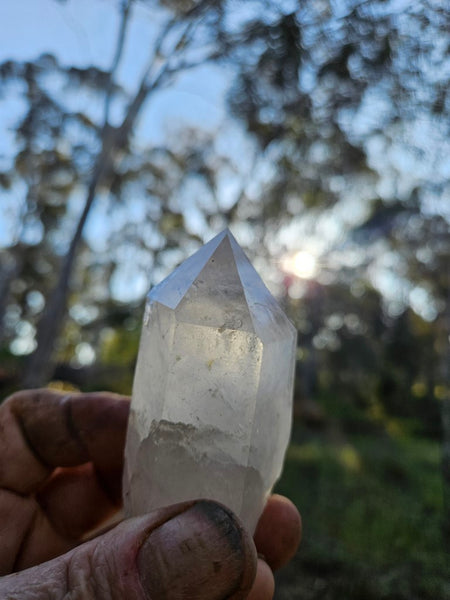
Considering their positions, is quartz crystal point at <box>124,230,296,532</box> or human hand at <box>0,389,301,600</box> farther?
quartz crystal point at <box>124,230,296,532</box>

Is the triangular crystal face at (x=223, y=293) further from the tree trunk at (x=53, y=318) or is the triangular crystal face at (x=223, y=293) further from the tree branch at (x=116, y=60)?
the tree branch at (x=116, y=60)

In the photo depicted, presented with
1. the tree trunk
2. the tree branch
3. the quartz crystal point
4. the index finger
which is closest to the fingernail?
the quartz crystal point

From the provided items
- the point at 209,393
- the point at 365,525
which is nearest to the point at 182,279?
the point at 209,393

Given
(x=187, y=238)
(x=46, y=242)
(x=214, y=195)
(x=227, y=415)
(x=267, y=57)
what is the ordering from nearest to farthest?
(x=227, y=415) → (x=267, y=57) → (x=214, y=195) → (x=187, y=238) → (x=46, y=242)

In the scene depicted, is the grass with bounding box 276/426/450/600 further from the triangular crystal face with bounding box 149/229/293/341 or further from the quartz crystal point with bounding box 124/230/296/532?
the triangular crystal face with bounding box 149/229/293/341

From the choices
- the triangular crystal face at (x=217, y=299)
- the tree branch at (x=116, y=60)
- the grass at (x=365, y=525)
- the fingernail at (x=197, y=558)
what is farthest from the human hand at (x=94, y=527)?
the tree branch at (x=116, y=60)

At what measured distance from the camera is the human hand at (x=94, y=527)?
708 millimetres

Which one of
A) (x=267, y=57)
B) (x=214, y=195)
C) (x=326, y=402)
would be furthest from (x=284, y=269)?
(x=326, y=402)

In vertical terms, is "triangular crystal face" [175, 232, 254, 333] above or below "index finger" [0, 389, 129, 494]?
above

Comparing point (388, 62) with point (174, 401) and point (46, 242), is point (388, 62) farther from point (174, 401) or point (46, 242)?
point (46, 242)

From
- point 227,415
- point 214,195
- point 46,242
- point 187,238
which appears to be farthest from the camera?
point 46,242

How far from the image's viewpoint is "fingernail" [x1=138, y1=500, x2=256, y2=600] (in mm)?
704

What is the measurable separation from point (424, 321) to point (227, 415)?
17012mm

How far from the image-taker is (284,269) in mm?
10836
